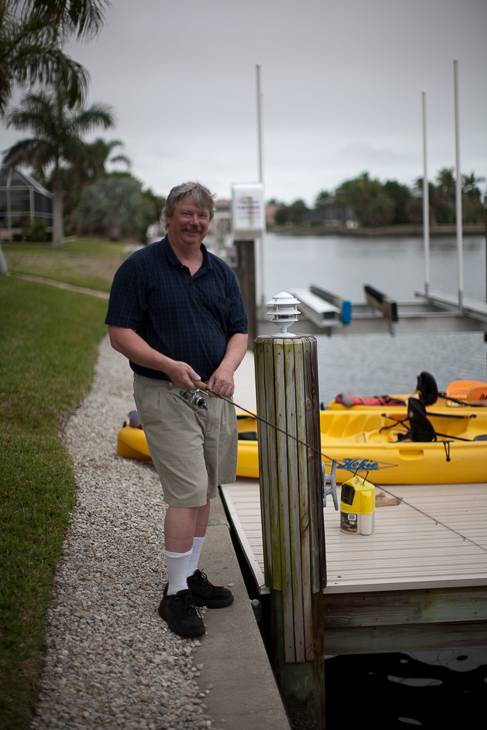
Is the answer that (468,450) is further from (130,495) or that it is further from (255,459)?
(130,495)

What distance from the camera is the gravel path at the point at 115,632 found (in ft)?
8.31

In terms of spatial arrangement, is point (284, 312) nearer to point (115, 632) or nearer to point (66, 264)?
point (115, 632)

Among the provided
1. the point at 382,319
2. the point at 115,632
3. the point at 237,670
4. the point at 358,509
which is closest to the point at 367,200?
the point at 382,319

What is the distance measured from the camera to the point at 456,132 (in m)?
12.8

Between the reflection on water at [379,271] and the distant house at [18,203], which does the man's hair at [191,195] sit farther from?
the distant house at [18,203]

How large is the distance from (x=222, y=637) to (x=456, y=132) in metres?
12.0

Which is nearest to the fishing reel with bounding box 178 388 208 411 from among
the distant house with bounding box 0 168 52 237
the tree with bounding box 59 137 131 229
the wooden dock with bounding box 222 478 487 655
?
the wooden dock with bounding box 222 478 487 655

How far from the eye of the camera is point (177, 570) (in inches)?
122

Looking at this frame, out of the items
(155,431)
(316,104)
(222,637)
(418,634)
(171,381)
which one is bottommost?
(418,634)

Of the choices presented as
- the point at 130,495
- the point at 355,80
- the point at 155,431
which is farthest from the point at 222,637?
the point at 355,80

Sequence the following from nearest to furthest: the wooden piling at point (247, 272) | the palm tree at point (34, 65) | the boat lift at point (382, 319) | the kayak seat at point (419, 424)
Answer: the kayak seat at point (419, 424), the boat lift at point (382, 319), the wooden piling at point (247, 272), the palm tree at point (34, 65)

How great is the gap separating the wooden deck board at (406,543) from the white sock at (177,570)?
60cm

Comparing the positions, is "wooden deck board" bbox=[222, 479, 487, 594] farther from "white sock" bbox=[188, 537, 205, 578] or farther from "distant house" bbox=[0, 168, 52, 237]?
"distant house" bbox=[0, 168, 52, 237]

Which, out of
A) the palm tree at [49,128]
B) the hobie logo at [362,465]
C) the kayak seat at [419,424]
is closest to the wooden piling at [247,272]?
the kayak seat at [419,424]
